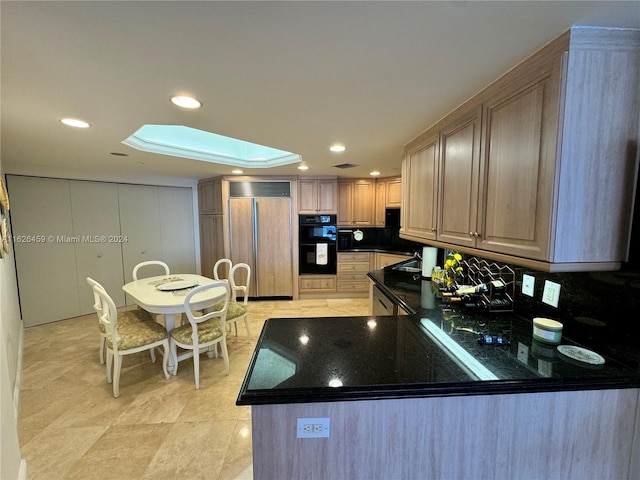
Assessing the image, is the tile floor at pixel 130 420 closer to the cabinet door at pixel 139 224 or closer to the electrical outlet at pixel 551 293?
the cabinet door at pixel 139 224

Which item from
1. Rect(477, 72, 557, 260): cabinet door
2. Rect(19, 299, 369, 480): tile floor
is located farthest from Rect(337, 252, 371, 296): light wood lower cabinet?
Rect(477, 72, 557, 260): cabinet door

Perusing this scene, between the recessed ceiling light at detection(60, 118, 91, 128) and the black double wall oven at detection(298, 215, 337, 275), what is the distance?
2996mm

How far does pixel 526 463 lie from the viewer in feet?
3.35

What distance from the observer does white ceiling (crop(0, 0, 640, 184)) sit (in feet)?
2.82

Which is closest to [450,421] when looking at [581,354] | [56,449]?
[581,354]

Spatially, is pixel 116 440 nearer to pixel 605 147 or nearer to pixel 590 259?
pixel 590 259

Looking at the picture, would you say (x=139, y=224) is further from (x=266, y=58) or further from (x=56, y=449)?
(x=266, y=58)

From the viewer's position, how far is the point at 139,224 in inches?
177

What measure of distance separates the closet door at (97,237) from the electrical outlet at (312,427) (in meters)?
4.55

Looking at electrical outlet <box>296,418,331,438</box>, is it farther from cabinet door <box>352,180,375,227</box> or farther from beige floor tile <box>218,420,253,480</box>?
cabinet door <box>352,180,375,227</box>

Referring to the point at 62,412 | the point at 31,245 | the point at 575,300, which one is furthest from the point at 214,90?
the point at 31,245

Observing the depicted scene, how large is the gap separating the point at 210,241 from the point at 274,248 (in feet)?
4.19

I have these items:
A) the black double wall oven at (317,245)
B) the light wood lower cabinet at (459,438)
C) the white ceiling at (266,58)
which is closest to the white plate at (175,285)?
the white ceiling at (266,58)

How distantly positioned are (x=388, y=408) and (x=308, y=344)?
0.45 metres
